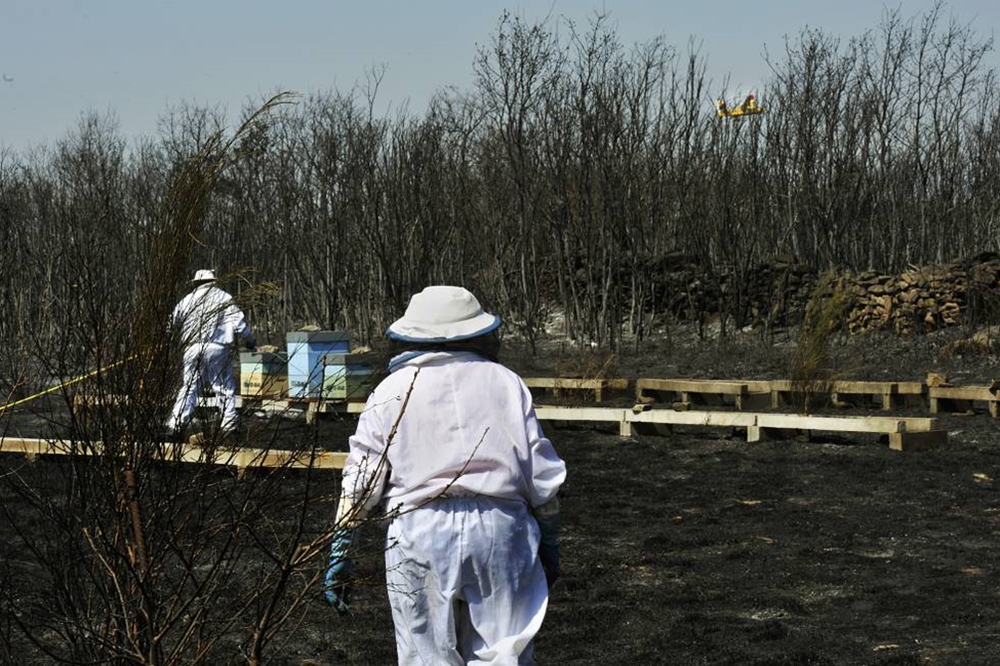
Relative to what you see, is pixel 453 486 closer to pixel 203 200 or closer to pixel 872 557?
pixel 203 200

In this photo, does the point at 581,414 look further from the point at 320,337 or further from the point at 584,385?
the point at 320,337

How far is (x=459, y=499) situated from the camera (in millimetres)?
3844

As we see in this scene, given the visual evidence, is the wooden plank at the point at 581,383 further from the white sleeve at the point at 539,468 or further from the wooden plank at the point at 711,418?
the white sleeve at the point at 539,468

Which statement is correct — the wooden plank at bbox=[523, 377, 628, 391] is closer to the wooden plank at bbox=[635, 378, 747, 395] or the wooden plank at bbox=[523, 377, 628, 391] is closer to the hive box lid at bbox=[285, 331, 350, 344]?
the wooden plank at bbox=[635, 378, 747, 395]

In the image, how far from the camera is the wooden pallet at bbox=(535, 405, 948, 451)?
37.6 ft

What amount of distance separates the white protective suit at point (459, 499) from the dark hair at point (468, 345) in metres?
0.03

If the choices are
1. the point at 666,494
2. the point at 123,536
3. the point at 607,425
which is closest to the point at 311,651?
the point at 123,536

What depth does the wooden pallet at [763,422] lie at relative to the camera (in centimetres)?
1147

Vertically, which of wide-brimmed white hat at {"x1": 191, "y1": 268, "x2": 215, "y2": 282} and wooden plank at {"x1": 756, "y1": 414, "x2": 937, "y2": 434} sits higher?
wide-brimmed white hat at {"x1": 191, "y1": 268, "x2": 215, "y2": 282}

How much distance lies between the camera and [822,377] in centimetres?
1383

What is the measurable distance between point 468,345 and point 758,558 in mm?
4635

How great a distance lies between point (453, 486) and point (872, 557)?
4986 millimetres

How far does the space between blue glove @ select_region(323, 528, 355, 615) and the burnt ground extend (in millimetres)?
93

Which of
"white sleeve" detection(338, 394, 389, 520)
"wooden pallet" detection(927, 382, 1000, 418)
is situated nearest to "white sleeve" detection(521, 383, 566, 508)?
"white sleeve" detection(338, 394, 389, 520)
